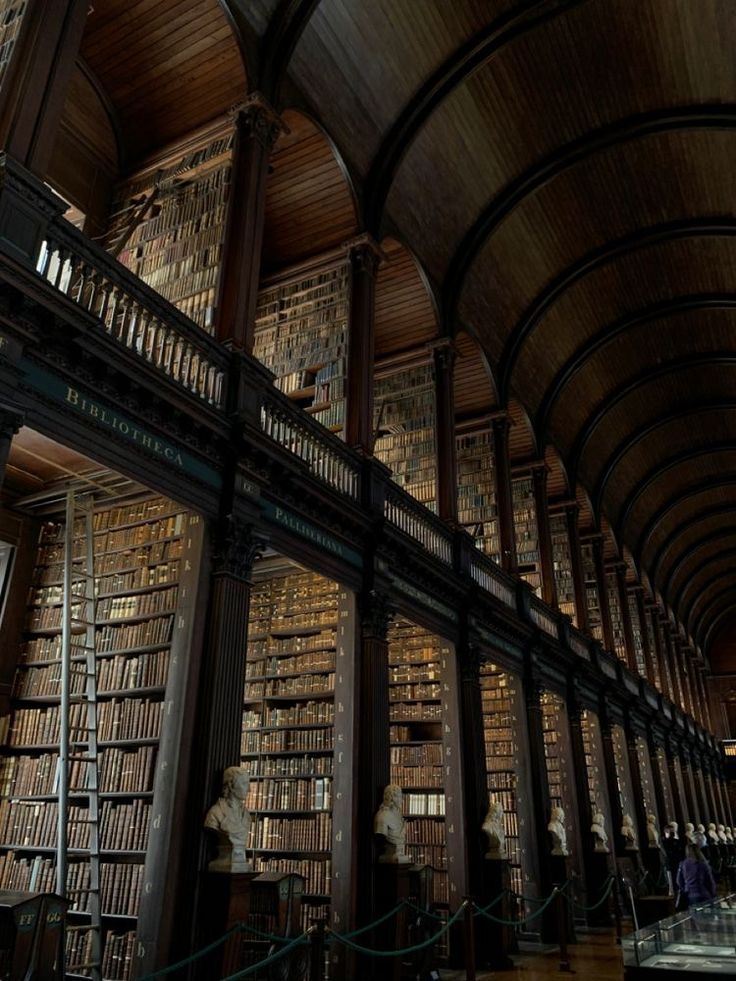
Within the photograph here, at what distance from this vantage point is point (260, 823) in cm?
675

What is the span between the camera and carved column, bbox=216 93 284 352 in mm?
5840

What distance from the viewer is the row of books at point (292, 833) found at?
6.41 metres

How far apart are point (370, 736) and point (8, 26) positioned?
5.64 metres

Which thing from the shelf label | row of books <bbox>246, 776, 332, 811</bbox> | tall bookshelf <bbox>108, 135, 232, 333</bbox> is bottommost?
row of books <bbox>246, 776, 332, 811</bbox>

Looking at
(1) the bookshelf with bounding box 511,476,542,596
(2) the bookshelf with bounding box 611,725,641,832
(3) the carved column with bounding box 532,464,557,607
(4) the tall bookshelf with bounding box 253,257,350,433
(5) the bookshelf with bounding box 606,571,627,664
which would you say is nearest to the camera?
(4) the tall bookshelf with bounding box 253,257,350,433

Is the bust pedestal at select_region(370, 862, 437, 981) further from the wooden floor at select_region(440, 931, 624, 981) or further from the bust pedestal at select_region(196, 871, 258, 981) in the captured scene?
the bust pedestal at select_region(196, 871, 258, 981)

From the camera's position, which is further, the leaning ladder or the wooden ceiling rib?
the wooden ceiling rib

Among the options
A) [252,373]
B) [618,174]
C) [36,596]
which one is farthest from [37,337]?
[618,174]

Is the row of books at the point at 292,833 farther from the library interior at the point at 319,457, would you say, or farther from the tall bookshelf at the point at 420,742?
the tall bookshelf at the point at 420,742

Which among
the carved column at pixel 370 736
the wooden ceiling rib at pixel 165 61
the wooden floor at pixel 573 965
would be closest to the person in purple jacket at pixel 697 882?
the wooden floor at pixel 573 965

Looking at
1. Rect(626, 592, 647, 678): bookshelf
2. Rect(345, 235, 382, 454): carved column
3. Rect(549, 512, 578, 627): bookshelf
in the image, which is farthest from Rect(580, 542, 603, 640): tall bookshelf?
Rect(345, 235, 382, 454): carved column

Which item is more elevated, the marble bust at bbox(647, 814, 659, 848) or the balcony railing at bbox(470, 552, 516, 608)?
the balcony railing at bbox(470, 552, 516, 608)

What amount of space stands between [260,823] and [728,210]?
33.8ft

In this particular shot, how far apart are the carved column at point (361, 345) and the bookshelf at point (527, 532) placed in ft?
18.1
